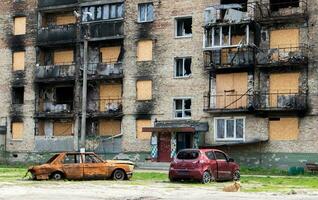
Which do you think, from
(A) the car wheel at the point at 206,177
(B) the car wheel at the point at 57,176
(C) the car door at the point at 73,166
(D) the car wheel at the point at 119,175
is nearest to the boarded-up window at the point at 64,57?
(D) the car wheel at the point at 119,175

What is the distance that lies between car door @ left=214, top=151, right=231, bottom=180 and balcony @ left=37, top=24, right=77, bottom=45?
24.7 m

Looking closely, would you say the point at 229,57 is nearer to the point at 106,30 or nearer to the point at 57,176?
the point at 106,30

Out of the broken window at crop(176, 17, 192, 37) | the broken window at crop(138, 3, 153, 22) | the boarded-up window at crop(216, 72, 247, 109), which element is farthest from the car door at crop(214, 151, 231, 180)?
the broken window at crop(138, 3, 153, 22)

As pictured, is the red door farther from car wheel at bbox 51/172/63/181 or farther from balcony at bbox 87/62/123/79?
car wheel at bbox 51/172/63/181

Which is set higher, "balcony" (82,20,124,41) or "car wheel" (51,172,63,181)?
"balcony" (82,20,124,41)

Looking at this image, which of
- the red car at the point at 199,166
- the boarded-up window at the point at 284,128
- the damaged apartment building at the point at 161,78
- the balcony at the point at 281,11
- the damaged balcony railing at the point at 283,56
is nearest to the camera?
the red car at the point at 199,166

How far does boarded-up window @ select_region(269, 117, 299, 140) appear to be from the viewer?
1645 inches

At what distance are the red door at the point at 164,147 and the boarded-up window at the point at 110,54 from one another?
7600mm

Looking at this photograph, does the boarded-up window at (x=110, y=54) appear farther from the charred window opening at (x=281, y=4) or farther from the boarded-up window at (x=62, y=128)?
the charred window opening at (x=281, y=4)

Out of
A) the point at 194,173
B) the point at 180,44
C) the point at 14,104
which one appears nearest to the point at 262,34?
the point at 180,44

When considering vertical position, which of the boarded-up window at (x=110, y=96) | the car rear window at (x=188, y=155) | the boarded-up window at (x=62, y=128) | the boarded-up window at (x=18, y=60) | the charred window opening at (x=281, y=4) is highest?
the charred window opening at (x=281, y=4)

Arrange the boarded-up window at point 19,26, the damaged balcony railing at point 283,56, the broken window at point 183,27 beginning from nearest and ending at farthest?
the damaged balcony railing at point 283,56, the broken window at point 183,27, the boarded-up window at point 19,26

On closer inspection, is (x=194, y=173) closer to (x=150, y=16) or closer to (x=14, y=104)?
(x=150, y=16)

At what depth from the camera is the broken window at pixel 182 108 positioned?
46.2 m
